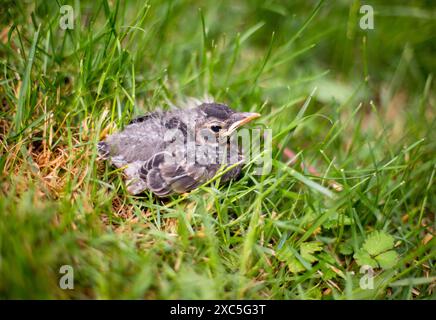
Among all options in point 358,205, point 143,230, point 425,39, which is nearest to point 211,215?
point 143,230

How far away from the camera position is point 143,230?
2312 mm

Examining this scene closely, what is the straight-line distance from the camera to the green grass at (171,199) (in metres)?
2.00

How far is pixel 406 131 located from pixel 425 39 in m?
1.09

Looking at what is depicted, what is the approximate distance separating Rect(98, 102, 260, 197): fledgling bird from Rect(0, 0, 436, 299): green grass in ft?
0.30

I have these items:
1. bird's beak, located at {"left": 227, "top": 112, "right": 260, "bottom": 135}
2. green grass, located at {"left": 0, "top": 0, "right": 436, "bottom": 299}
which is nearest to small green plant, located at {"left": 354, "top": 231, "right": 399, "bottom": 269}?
green grass, located at {"left": 0, "top": 0, "right": 436, "bottom": 299}

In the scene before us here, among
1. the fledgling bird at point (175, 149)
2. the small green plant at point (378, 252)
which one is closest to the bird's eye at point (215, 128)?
the fledgling bird at point (175, 149)

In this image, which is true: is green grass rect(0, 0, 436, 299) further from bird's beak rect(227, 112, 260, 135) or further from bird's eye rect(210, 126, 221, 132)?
bird's eye rect(210, 126, 221, 132)

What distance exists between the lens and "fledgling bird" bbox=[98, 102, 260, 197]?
7.91 ft

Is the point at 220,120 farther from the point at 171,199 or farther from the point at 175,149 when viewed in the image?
the point at 171,199

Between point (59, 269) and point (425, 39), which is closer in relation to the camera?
point (59, 269)

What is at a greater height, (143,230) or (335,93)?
(335,93)
